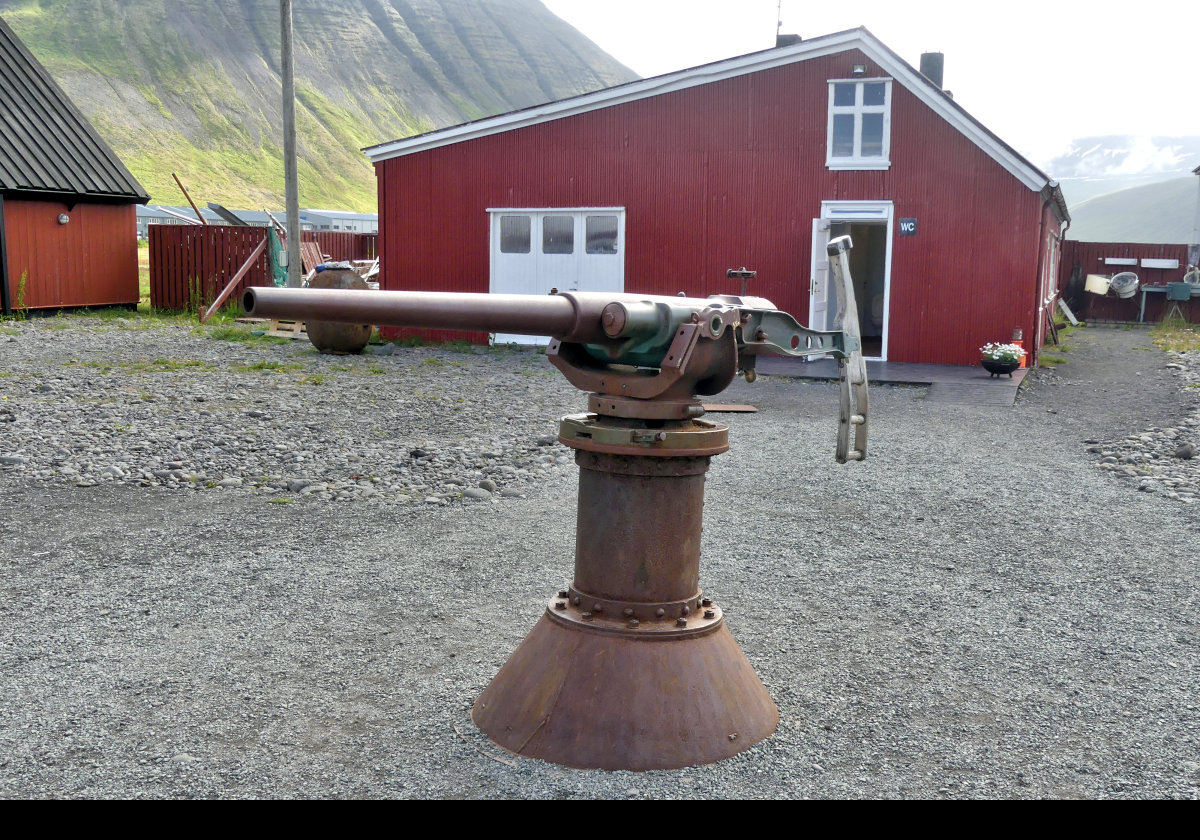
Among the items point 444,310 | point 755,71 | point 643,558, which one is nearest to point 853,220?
point 755,71

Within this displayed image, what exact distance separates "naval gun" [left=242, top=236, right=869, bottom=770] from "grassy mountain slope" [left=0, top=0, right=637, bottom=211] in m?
92.7

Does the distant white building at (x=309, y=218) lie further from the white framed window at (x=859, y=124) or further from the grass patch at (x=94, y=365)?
the white framed window at (x=859, y=124)

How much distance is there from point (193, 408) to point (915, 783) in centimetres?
890

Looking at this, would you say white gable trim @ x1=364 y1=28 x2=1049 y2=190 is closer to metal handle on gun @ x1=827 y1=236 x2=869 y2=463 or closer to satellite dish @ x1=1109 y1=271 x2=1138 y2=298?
metal handle on gun @ x1=827 y1=236 x2=869 y2=463

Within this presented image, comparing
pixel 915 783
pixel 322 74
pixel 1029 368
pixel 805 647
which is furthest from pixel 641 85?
pixel 322 74

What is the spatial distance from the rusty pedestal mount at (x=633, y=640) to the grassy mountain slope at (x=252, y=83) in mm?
92730

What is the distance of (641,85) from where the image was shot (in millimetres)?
17172

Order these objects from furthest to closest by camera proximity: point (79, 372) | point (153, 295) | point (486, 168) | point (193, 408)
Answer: point (153, 295) → point (486, 168) → point (79, 372) → point (193, 408)

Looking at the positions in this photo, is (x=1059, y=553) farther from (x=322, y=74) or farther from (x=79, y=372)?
(x=322, y=74)

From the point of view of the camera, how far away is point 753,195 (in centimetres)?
1698

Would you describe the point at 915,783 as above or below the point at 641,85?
below

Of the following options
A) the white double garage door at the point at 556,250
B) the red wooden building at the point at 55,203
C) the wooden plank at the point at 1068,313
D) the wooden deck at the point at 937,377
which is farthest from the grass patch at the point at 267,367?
the wooden plank at the point at 1068,313

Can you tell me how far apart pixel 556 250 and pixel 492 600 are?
1380cm

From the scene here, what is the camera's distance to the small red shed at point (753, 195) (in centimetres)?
1587
